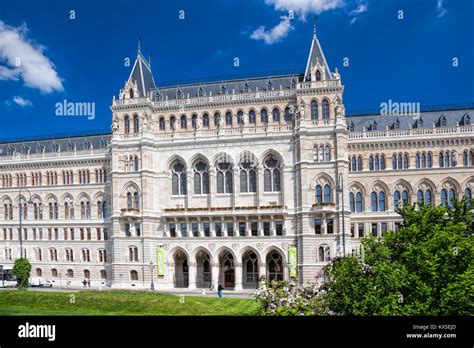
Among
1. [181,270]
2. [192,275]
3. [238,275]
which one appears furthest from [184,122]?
[238,275]

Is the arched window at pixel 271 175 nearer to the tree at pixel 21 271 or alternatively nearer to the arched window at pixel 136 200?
the arched window at pixel 136 200

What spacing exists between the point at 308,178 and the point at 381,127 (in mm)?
10638

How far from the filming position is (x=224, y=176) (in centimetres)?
4300

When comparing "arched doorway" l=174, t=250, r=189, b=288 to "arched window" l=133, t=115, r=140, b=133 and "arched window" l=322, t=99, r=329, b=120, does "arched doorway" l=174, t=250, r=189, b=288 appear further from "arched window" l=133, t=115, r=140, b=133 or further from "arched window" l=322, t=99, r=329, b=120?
"arched window" l=322, t=99, r=329, b=120

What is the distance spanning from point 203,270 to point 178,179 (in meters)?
9.71

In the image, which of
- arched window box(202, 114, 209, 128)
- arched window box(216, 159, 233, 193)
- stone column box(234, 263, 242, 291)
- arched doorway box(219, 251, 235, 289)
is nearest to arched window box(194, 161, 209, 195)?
arched window box(216, 159, 233, 193)

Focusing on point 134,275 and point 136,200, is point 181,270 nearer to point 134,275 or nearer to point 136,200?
point 134,275

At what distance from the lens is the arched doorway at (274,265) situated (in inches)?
1650

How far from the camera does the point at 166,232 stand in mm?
43344

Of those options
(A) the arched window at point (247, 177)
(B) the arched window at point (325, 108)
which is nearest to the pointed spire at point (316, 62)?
(B) the arched window at point (325, 108)
